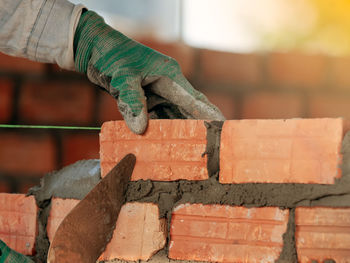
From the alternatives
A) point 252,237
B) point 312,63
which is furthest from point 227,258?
point 312,63

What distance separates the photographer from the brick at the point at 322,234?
1054mm

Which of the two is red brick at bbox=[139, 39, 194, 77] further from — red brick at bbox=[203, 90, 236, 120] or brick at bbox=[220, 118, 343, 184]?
brick at bbox=[220, 118, 343, 184]

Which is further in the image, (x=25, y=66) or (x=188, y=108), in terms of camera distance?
(x=25, y=66)

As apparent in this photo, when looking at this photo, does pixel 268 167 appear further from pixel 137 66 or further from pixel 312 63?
pixel 312 63

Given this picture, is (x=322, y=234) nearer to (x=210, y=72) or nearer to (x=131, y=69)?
(x=131, y=69)

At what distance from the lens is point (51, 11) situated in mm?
1492

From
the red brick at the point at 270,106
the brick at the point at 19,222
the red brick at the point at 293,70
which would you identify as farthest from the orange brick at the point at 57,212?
the red brick at the point at 293,70

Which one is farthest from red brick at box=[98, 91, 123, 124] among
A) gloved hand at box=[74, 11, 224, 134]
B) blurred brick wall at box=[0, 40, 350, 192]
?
gloved hand at box=[74, 11, 224, 134]

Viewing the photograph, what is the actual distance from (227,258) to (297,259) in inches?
8.1

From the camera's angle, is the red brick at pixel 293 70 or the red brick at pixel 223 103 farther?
the red brick at pixel 293 70

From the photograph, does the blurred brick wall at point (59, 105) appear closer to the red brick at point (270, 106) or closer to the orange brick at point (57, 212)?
the red brick at point (270, 106)

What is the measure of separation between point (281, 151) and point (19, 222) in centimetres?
105

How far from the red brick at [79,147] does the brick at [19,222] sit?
74 centimetres

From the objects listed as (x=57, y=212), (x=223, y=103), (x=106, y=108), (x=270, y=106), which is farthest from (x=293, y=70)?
(x=57, y=212)
